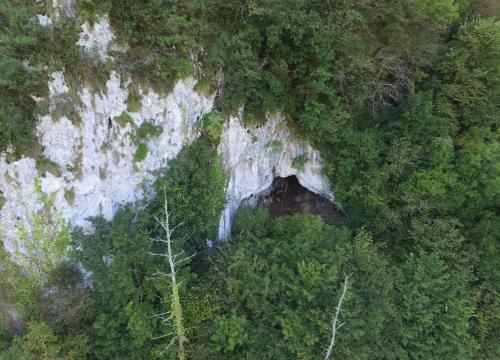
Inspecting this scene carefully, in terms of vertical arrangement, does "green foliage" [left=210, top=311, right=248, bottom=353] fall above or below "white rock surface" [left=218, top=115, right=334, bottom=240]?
below

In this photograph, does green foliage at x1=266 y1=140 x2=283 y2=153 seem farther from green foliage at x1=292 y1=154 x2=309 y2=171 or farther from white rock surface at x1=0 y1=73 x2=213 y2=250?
white rock surface at x1=0 y1=73 x2=213 y2=250

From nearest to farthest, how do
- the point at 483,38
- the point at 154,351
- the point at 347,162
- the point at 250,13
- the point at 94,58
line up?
1. the point at 154,351
2. the point at 94,58
3. the point at 250,13
4. the point at 483,38
5. the point at 347,162

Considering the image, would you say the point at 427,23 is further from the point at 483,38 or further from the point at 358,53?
the point at 358,53

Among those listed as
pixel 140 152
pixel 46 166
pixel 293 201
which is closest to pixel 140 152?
pixel 140 152

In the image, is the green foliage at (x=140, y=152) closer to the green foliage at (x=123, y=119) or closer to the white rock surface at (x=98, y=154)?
the white rock surface at (x=98, y=154)

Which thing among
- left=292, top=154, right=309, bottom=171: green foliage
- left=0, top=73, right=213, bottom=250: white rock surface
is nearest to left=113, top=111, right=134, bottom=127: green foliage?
left=0, top=73, right=213, bottom=250: white rock surface

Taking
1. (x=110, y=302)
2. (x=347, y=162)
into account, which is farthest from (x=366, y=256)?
(x=110, y=302)
